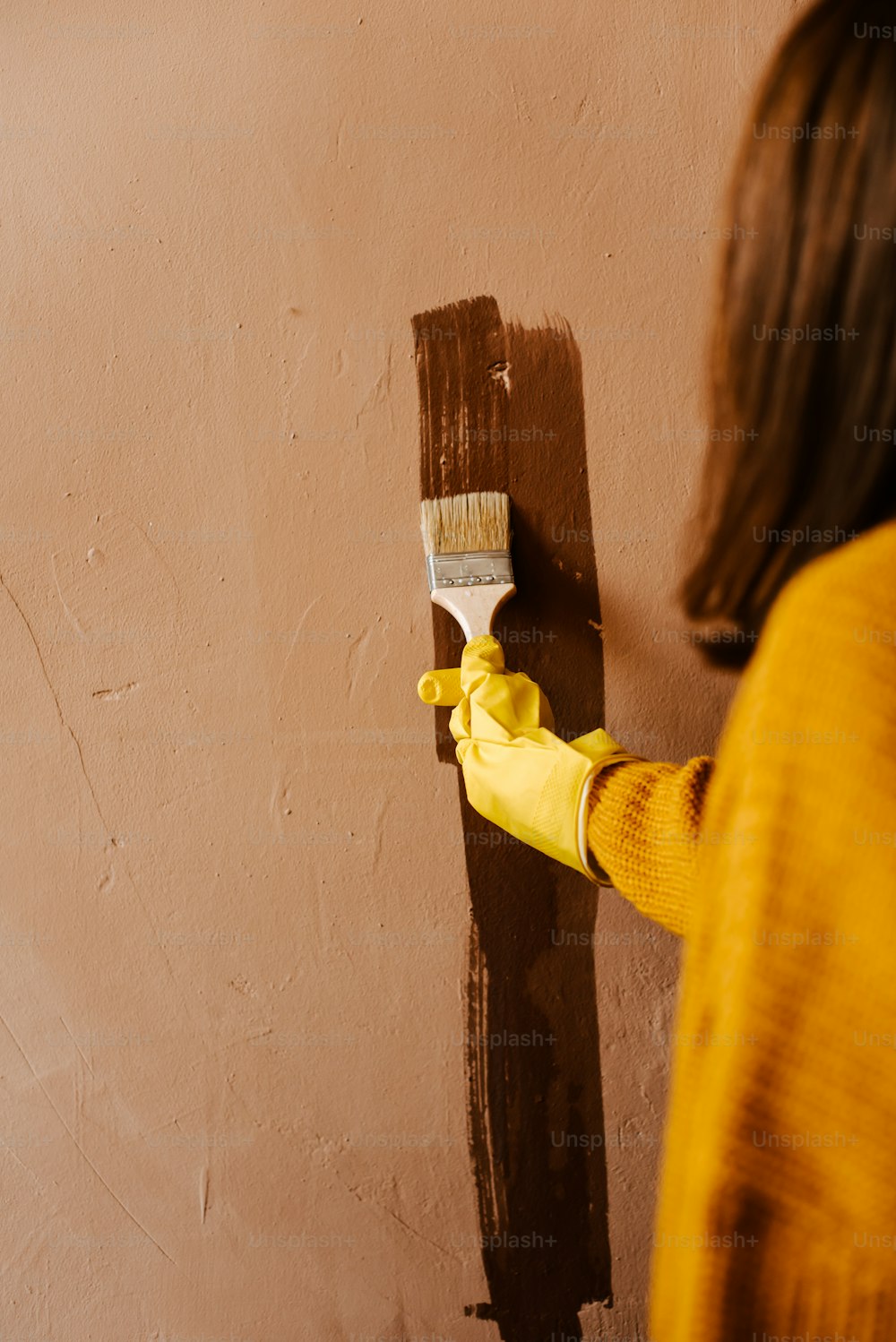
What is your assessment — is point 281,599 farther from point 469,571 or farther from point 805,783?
point 805,783

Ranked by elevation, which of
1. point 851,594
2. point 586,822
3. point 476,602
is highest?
point 851,594

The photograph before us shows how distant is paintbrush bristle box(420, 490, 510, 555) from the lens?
0.91 meters

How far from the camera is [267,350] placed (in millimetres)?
919

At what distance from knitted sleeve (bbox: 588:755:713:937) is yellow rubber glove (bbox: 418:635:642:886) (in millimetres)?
20

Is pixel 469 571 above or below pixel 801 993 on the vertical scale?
above

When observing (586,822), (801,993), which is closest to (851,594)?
(801,993)

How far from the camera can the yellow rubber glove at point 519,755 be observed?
786 millimetres

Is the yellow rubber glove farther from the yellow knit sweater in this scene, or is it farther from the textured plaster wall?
the yellow knit sweater

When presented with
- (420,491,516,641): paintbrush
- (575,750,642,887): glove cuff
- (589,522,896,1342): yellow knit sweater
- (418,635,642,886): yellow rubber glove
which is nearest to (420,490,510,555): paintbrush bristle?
(420,491,516,641): paintbrush

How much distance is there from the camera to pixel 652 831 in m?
0.73

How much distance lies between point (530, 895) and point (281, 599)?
0.43 m

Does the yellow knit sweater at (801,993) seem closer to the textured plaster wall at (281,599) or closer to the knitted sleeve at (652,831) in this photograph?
the knitted sleeve at (652,831)

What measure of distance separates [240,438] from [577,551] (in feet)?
1.28

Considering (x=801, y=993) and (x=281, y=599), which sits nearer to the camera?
(x=801, y=993)
